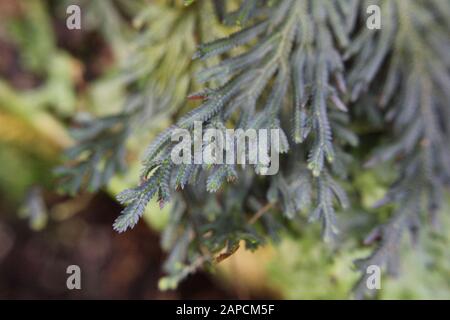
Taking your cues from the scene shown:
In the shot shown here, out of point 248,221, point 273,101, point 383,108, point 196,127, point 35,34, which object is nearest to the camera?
point 196,127

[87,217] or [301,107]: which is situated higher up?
[87,217]

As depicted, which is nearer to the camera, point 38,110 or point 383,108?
point 383,108

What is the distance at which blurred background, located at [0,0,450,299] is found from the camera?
78.4 inches

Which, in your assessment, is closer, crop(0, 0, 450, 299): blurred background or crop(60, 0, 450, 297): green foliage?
crop(60, 0, 450, 297): green foliage

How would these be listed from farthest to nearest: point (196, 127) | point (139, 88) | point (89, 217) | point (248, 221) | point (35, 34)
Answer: point (89, 217) < point (35, 34) < point (139, 88) < point (248, 221) < point (196, 127)

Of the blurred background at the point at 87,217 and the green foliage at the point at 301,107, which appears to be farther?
the blurred background at the point at 87,217

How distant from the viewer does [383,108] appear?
192 cm

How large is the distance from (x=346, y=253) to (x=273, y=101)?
80 centimetres

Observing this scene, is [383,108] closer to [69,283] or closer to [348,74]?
[348,74]

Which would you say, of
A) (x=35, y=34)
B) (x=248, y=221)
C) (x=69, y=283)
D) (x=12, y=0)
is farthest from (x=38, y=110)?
(x=248, y=221)

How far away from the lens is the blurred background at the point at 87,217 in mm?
1992

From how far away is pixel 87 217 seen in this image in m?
2.88

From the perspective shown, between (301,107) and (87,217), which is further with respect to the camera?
(87,217)
